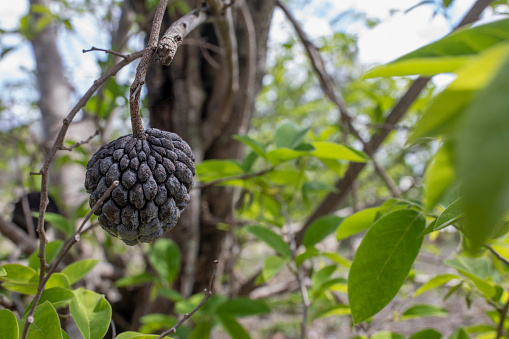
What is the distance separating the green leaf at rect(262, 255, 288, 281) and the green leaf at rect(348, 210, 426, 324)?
34 cm

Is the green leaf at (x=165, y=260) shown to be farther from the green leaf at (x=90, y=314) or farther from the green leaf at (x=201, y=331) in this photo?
the green leaf at (x=90, y=314)

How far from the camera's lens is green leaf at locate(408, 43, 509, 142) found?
203 mm

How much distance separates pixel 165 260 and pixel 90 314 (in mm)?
681

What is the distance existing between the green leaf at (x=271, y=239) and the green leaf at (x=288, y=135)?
0.22 m

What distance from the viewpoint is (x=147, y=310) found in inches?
63.6

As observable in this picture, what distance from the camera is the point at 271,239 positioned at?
961 millimetres

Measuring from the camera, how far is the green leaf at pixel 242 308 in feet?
3.89

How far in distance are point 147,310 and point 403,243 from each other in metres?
1.32

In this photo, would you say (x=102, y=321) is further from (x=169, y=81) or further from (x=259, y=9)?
(x=259, y=9)

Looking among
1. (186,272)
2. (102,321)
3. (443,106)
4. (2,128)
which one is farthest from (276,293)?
(2,128)

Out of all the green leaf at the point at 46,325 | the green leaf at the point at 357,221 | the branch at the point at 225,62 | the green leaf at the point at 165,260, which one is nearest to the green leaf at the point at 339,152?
the green leaf at the point at 357,221

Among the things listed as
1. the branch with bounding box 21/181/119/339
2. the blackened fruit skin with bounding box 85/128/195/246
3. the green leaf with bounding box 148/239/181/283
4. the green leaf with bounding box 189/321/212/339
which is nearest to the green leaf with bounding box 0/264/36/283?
the branch with bounding box 21/181/119/339

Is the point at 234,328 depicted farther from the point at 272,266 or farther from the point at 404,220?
the point at 404,220

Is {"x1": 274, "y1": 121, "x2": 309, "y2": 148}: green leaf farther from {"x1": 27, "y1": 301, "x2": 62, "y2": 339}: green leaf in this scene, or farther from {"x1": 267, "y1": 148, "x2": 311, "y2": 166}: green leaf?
{"x1": 27, "y1": 301, "x2": 62, "y2": 339}: green leaf
